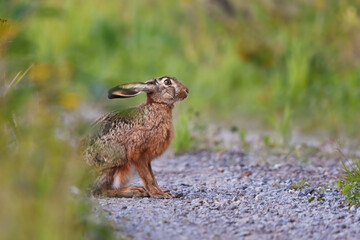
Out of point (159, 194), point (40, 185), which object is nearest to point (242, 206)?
point (159, 194)

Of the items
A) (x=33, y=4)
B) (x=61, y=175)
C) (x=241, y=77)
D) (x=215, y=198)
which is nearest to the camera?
(x=61, y=175)

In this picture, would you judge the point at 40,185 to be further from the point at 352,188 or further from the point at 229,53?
the point at 229,53

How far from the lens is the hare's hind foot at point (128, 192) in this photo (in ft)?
17.8

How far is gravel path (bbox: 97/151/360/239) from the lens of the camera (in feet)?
14.4

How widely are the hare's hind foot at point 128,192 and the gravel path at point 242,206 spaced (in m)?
0.12

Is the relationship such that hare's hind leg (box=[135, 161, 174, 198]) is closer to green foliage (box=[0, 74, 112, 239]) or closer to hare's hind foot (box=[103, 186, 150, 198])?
hare's hind foot (box=[103, 186, 150, 198])

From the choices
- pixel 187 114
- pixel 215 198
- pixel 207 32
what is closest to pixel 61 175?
pixel 215 198

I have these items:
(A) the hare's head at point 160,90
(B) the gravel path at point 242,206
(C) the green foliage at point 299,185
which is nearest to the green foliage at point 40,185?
(B) the gravel path at point 242,206

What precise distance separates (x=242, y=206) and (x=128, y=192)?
2.87 ft

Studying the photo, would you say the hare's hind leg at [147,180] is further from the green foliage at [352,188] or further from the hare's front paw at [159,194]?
the green foliage at [352,188]

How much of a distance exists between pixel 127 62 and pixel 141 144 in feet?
19.4

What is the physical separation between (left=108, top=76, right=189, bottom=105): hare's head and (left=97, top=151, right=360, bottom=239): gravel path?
71 cm

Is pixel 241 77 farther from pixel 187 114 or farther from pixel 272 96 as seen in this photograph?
pixel 187 114

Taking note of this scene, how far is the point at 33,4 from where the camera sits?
4.02 meters
